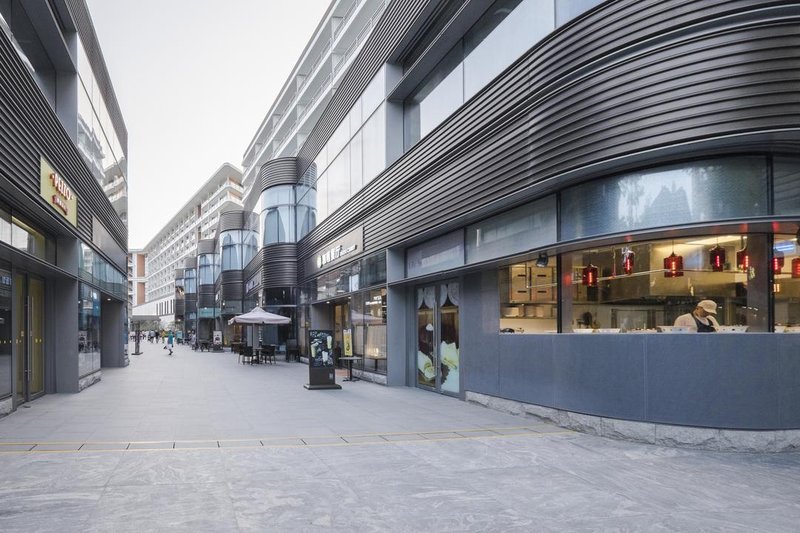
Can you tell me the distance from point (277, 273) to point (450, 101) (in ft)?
65.9

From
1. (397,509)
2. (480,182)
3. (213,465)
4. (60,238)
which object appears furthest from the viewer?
(60,238)

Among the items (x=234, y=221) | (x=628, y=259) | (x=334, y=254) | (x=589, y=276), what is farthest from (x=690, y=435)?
(x=234, y=221)

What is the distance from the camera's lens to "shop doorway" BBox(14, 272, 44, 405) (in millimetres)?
14148

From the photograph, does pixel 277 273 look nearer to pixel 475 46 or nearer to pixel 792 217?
pixel 475 46

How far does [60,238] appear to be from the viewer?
16.7 m

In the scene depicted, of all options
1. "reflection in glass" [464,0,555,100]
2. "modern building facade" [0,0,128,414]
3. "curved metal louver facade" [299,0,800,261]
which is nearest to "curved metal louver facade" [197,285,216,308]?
"modern building facade" [0,0,128,414]

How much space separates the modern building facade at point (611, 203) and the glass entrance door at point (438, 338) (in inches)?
2.8

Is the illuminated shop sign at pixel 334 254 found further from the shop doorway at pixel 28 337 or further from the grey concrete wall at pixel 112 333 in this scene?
the shop doorway at pixel 28 337

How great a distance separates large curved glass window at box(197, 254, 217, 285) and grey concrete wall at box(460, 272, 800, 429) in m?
57.3

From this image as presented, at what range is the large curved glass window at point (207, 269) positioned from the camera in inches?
2544

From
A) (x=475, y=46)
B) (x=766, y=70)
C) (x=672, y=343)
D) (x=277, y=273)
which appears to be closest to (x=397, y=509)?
(x=672, y=343)

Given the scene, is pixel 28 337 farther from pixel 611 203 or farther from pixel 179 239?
pixel 179 239

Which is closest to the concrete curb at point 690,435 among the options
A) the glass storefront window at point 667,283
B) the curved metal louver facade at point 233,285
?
the glass storefront window at point 667,283

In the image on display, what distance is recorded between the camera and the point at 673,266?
31.1 ft
